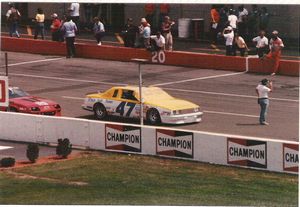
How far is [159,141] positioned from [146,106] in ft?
12.6

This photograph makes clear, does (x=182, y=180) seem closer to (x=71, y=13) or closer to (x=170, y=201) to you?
(x=170, y=201)

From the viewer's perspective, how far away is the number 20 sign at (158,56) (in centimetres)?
4249

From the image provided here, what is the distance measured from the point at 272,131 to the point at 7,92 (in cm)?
864

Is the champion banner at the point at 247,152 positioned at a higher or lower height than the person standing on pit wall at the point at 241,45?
lower

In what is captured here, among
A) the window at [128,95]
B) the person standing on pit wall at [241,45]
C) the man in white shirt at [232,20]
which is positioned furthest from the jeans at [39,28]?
the window at [128,95]

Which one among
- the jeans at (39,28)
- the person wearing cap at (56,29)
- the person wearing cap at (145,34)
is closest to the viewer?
the person wearing cap at (145,34)

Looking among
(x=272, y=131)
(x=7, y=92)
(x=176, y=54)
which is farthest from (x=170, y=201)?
(x=176, y=54)

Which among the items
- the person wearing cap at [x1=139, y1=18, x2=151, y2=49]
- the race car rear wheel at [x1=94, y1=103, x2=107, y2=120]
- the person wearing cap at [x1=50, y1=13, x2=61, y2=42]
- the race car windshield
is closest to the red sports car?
the race car windshield

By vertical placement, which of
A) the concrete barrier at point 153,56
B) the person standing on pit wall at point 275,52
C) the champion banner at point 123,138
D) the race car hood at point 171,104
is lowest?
the champion banner at point 123,138

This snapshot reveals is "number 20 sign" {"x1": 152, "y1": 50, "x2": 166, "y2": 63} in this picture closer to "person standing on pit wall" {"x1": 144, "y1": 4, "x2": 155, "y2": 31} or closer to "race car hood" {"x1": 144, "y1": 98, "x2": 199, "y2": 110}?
"person standing on pit wall" {"x1": 144, "y1": 4, "x2": 155, "y2": 31}

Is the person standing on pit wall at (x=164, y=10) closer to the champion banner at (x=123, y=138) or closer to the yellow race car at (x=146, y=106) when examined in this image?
the yellow race car at (x=146, y=106)

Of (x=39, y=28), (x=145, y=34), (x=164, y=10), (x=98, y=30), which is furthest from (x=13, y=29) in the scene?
(x=145, y=34)

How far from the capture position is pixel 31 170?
2803cm

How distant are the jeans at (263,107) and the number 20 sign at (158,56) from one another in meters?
10.8
